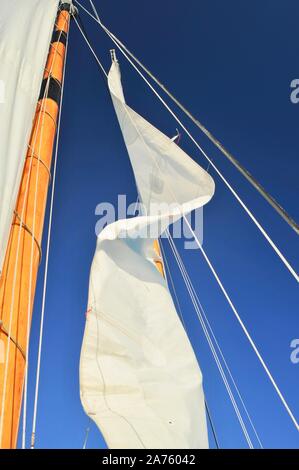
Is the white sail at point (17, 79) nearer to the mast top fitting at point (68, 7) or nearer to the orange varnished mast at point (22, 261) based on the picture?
the orange varnished mast at point (22, 261)

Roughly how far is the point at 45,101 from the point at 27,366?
2932mm

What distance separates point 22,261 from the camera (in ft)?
7.27

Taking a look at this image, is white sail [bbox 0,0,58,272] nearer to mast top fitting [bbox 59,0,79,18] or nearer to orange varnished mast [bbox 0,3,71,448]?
orange varnished mast [bbox 0,3,71,448]

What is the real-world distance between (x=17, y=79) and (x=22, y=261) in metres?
1.81

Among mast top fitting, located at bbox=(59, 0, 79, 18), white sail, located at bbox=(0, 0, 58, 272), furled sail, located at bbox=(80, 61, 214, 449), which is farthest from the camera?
mast top fitting, located at bbox=(59, 0, 79, 18)

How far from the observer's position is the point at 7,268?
84.0 inches

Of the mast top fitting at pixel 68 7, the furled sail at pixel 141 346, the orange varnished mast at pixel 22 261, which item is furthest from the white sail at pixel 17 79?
the mast top fitting at pixel 68 7

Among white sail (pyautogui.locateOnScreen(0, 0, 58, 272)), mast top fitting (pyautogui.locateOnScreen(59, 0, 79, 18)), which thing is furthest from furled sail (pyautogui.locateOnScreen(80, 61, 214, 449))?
mast top fitting (pyautogui.locateOnScreen(59, 0, 79, 18))

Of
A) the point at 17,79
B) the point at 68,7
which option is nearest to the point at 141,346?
the point at 17,79

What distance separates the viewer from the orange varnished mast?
166cm

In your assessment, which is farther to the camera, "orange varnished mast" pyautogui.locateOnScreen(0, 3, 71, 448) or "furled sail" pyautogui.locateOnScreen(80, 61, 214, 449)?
"orange varnished mast" pyautogui.locateOnScreen(0, 3, 71, 448)

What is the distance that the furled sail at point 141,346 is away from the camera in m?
1.55

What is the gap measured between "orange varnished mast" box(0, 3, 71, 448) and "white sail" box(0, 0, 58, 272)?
0.67 feet
